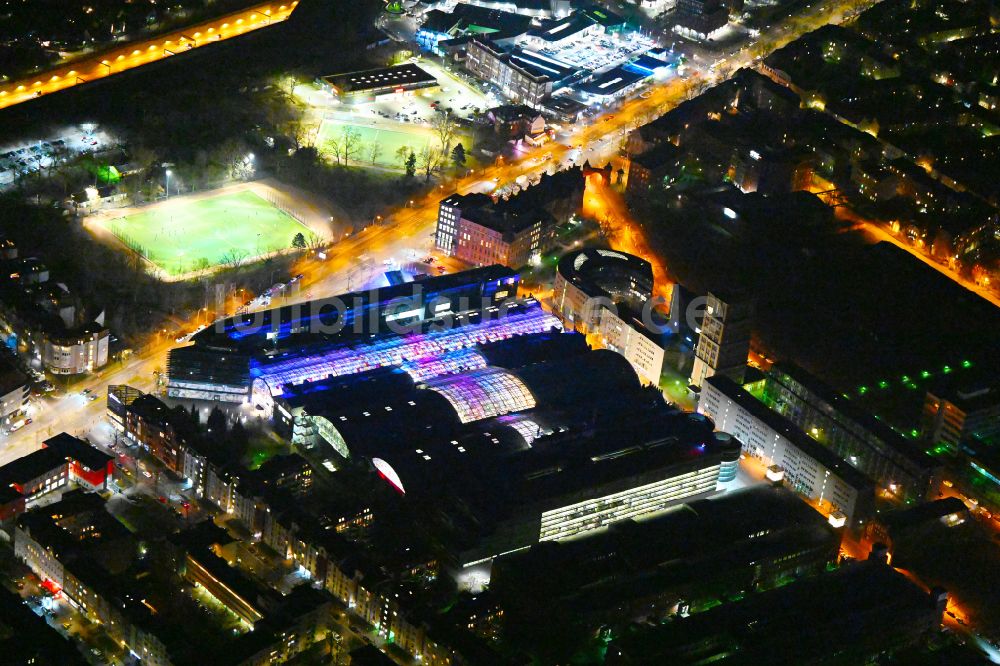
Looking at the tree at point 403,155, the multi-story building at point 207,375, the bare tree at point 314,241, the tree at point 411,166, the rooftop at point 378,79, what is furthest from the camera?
the rooftop at point 378,79

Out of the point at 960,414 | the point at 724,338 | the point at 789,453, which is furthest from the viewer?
the point at 724,338

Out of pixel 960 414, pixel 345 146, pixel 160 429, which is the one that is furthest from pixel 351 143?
pixel 960 414

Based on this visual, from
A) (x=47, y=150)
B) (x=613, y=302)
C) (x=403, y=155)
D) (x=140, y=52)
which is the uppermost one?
(x=613, y=302)

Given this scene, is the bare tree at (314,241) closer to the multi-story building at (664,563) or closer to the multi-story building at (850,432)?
the multi-story building at (850,432)

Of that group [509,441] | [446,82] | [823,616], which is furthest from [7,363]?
[446,82]

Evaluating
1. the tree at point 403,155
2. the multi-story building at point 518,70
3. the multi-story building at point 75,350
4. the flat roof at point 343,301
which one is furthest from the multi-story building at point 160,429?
the multi-story building at point 518,70

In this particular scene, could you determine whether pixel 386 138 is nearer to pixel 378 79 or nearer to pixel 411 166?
pixel 411 166

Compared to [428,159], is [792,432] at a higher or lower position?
higher

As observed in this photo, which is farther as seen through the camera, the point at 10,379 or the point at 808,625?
the point at 10,379
